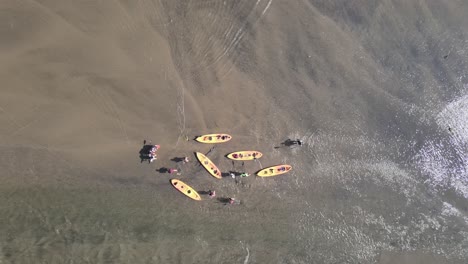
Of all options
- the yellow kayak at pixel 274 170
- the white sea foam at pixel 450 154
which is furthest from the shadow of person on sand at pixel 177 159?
the white sea foam at pixel 450 154

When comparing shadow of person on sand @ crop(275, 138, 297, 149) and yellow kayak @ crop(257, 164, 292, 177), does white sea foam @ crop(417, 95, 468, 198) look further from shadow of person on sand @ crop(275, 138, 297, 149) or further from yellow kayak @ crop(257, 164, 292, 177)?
yellow kayak @ crop(257, 164, 292, 177)

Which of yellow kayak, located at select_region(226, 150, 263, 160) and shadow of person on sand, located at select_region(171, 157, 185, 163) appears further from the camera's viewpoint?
yellow kayak, located at select_region(226, 150, 263, 160)

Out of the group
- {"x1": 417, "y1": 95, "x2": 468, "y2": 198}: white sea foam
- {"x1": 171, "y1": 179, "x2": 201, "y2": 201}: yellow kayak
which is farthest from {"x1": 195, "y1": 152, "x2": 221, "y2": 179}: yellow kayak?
{"x1": 417, "y1": 95, "x2": 468, "y2": 198}: white sea foam

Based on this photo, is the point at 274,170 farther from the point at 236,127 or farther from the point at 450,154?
the point at 450,154

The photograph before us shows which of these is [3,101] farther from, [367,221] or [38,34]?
[367,221]

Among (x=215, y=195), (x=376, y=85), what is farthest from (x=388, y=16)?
(x=215, y=195)

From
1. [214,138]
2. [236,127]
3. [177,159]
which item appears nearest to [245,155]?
[236,127]
